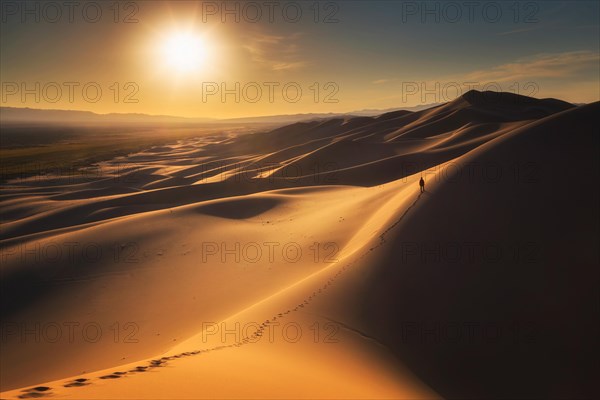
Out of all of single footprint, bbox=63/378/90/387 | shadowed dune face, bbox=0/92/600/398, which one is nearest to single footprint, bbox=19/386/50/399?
shadowed dune face, bbox=0/92/600/398

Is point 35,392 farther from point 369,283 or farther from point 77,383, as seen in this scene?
point 369,283

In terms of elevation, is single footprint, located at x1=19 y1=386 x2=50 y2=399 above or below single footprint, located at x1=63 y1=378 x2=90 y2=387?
above

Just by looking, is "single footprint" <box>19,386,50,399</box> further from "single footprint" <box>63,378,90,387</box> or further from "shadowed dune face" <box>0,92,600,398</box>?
"single footprint" <box>63,378,90,387</box>

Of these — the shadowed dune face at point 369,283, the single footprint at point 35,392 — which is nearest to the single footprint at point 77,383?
the shadowed dune face at point 369,283

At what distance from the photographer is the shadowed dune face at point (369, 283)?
5270mm

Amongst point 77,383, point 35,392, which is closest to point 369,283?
point 77,383

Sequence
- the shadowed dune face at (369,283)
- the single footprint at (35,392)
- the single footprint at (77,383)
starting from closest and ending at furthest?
the single footprint at (35,392)
the single footprint at (77,383)
the shadowed dune face at (369,283)

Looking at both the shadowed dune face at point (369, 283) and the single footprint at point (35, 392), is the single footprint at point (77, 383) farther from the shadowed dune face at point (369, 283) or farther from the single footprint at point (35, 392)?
the single footprint at point (35, 392)

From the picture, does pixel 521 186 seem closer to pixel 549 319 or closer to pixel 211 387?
pixel 549 319

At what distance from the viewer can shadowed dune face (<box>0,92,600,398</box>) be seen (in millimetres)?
5270

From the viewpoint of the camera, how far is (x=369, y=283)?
7348 mm

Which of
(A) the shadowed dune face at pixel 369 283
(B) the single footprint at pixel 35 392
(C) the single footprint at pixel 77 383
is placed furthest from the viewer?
(A) the shadowed dune face at pixel 369 283

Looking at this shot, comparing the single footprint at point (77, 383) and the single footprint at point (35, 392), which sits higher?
the single footprint at point (35, 392)

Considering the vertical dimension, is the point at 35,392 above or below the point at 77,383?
above
